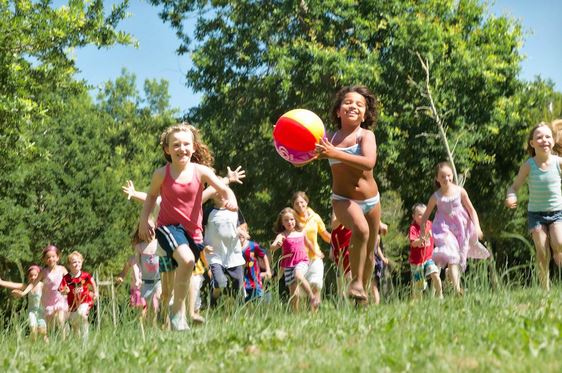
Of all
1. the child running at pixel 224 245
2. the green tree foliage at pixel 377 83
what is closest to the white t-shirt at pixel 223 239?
the child running at pixel 224 245

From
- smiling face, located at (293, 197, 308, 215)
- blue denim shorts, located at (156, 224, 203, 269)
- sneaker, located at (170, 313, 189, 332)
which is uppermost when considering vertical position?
smiling face, located at (293, 197, 308, 215)

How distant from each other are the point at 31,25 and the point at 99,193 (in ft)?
75.9

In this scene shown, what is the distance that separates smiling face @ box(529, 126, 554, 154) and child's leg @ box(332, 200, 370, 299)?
2.79 m

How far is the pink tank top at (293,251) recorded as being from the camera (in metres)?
12.5

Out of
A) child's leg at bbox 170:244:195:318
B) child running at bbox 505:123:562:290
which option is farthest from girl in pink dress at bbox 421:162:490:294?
child's leg at bbox 170:244:195:318

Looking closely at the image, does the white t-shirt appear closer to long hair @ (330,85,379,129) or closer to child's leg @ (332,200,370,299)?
long hair @ (330,85,379,129)

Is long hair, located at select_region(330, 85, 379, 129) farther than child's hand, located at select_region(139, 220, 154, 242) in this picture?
Yes

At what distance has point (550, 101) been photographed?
3027 cm

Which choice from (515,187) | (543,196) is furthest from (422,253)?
(543,196)

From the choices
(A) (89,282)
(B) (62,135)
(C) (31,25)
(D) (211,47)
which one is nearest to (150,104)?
(B) (62,135)

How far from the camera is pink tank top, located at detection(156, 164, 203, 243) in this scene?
792 centimetres

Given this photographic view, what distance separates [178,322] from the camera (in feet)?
Answer: 24.8

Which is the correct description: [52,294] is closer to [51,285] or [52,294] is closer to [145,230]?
[51,285]

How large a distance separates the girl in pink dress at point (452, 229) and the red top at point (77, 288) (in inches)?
178
